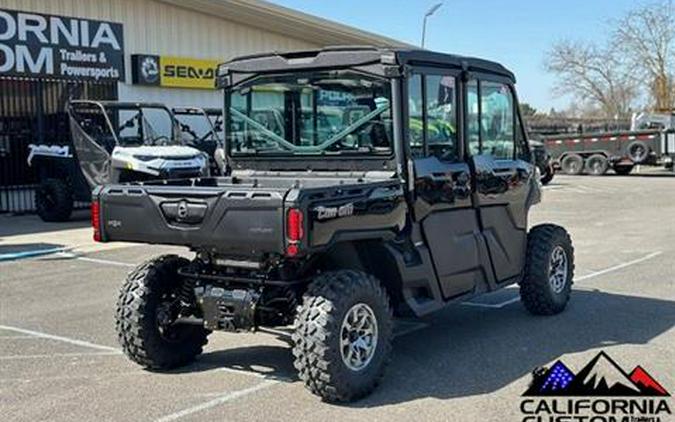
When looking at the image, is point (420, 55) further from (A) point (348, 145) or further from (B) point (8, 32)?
(B) point (8, 32)

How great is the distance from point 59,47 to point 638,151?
20231mm

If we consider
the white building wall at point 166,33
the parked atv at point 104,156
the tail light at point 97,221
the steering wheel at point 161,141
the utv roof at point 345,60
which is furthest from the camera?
the white building wall at point 166,33

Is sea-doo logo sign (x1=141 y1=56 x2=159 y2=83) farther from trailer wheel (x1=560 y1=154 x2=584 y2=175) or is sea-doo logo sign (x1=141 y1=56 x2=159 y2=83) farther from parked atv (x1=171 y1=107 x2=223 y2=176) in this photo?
trailer wheel (x1=560 y1=154 x2=584 y2=175)

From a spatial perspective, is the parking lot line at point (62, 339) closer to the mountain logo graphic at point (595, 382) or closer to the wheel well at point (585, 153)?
the mountain logo graphic at point (595, 382)

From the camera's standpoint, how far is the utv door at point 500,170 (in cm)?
682

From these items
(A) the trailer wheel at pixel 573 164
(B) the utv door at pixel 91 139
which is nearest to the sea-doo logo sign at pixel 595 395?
(B) the utv door at pixel 91 139

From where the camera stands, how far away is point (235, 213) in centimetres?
513

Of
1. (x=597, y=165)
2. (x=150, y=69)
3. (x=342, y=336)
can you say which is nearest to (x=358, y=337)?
(x=342, y=336)

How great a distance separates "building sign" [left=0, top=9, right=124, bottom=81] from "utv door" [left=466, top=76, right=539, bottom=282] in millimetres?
13149

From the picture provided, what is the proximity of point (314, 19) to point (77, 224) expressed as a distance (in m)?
10.4

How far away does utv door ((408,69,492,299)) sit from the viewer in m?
6.11

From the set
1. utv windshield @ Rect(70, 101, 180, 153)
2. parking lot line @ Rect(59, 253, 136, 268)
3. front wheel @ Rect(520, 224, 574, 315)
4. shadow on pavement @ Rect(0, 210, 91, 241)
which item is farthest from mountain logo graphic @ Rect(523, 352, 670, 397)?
utv windshield @ Rect(70, 101, 180, 153)

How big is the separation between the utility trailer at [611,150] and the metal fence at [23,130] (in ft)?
61.7

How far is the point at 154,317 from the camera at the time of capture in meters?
5.90
